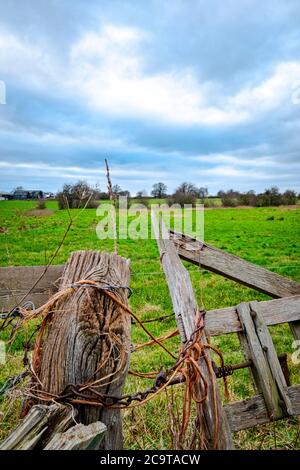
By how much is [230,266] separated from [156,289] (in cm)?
668

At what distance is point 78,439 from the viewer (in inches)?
54.9

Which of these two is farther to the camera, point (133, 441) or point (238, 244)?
point (238, 244)

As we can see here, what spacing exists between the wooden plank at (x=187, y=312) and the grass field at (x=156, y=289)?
0.11m

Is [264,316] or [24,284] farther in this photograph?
[264,316]

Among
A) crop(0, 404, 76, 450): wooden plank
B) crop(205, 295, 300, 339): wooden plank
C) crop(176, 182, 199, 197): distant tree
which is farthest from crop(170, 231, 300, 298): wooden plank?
crop(176, 182, 199, 197): distant tree

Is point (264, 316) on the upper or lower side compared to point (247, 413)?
upper

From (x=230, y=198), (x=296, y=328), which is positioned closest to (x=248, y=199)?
(x=230, y=198)

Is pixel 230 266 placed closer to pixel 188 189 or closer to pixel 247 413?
pixel 247 413

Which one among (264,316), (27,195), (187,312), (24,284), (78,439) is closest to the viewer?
(78,439)

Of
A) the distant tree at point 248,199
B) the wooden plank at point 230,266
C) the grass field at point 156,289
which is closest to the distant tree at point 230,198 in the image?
the distant tree at point 248,199

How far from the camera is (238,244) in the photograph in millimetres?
19016
